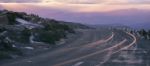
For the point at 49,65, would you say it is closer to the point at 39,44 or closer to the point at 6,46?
the point at 6,46

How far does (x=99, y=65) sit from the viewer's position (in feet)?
69.5

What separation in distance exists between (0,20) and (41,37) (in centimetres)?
1314

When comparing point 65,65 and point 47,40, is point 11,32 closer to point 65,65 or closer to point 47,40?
point 47,40

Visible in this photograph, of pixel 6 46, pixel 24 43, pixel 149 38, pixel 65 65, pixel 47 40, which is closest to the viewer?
pixel 65 65

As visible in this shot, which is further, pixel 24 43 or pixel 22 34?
pixel 22 34

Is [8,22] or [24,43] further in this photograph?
[8,22]

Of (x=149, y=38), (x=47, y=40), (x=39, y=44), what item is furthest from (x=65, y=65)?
(x=149, y=38)

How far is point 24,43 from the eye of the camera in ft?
135

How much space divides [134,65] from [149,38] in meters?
36.7

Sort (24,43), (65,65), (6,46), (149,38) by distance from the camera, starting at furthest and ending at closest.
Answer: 1. (149,38)
2. (24,43)
3. (6,46)
4. (65,65)

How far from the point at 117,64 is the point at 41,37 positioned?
24.8 metres

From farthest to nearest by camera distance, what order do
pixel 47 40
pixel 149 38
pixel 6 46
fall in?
pixel 149 38 → pixel 47 40 → pixel 6 46

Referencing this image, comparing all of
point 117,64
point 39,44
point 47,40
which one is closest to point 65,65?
point 117,64

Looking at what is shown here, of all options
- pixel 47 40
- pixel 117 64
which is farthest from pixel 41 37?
pixel 117 64
